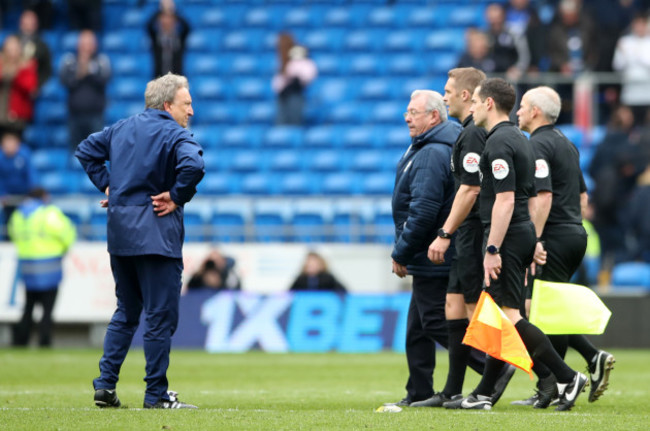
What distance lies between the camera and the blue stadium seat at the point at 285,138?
808 inches

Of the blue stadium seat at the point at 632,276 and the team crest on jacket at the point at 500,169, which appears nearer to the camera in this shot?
the team crest on jacket at the point at 500,169

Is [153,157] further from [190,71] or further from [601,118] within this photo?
[190,71]

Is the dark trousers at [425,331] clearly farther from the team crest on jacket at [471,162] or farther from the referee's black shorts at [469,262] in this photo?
the team crest on jacket at [471,162]

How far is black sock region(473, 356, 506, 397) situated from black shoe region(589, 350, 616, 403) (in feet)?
3.05

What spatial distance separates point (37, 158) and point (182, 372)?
9.37 m

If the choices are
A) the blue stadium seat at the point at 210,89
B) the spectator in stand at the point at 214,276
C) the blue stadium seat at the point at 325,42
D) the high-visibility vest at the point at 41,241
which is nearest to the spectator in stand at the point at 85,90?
the blue stadium seat at the point at 210,89

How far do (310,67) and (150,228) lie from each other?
1269cm

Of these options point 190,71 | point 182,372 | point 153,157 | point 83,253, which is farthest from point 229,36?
point 153,157

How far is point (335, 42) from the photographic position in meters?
22.2

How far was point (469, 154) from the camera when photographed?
8125 mm

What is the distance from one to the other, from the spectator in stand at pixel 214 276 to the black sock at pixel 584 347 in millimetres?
7970

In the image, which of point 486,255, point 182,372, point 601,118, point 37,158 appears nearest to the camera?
point 486,255

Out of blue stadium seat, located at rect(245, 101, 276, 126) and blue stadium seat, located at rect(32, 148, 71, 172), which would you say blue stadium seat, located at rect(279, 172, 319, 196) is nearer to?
blue stadium seat, located at rect(245, 101, 276, 126)

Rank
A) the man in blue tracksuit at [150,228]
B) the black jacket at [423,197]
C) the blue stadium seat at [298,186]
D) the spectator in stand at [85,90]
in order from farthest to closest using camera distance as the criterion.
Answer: the spectator in stand at [85,90]
the blue stadium seat at [298,186]
the black jacket at [423,197]
the man in blue tracksuit at [150,228]
